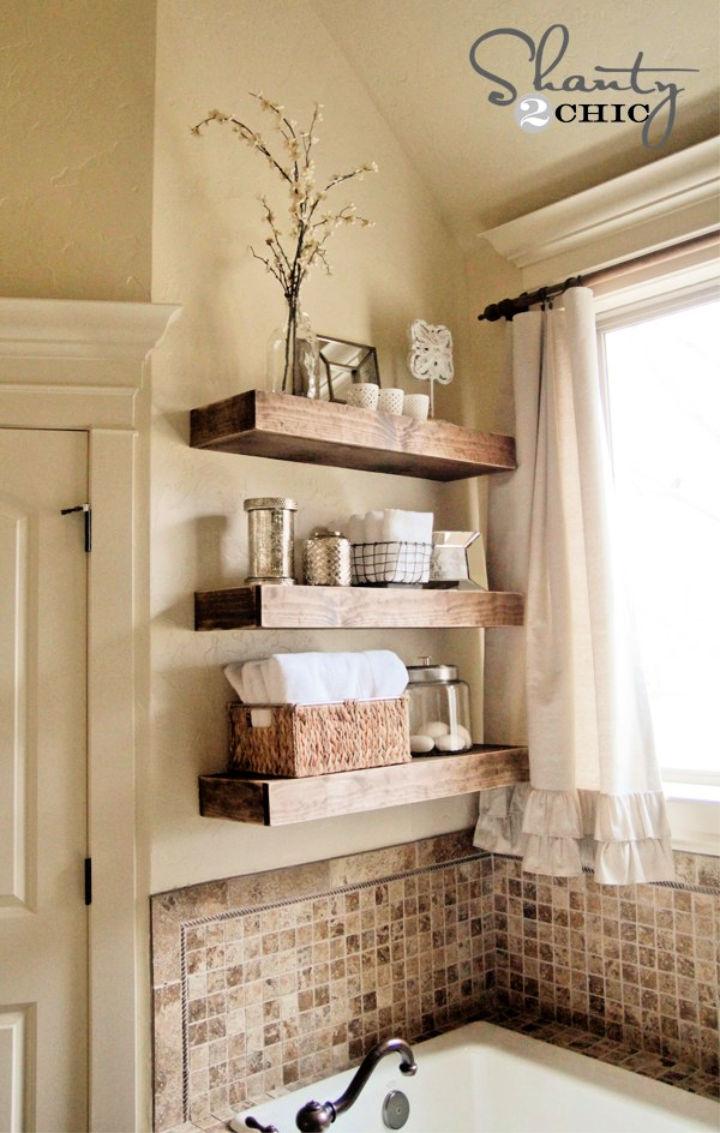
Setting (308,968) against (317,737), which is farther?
(308,968)

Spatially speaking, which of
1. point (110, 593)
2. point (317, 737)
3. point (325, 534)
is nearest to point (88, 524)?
point (110, 593)

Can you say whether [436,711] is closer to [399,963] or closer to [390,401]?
[399,963]

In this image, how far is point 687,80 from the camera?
2135 millimetres

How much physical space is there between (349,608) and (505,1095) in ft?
3.79

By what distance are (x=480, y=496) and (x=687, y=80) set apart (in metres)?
1.08

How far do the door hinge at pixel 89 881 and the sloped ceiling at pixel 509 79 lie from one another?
6.12ft

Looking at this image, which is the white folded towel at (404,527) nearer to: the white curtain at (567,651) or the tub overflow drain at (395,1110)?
the white curtain at (567,651)

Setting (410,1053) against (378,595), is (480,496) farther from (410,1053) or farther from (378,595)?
(410,1053)

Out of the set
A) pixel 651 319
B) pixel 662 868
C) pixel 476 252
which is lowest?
pixel 662 868

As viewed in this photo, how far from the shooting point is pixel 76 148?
198 centimetres

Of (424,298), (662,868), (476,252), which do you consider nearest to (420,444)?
(424,298)

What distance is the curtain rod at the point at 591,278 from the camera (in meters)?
2.21

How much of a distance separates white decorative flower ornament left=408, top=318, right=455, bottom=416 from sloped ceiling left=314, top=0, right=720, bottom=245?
39 cm

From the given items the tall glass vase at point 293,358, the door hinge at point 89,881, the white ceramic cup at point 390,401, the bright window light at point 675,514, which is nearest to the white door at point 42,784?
the door hinge at point 89,881
